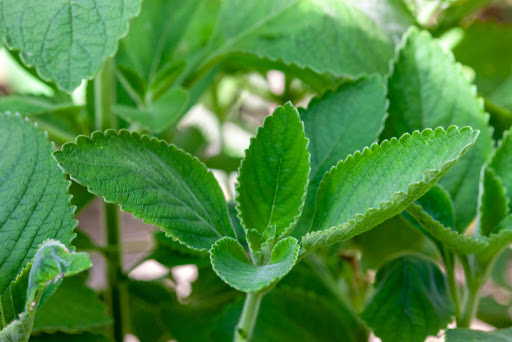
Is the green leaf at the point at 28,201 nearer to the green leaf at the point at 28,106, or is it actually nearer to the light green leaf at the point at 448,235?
the green leaf at the point at 28,106

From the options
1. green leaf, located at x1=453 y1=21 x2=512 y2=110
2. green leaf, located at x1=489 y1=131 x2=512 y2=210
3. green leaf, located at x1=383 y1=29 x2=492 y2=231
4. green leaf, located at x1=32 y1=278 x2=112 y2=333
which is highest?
green leaf, located at x1=453 y1=21 x2=512 y2=110

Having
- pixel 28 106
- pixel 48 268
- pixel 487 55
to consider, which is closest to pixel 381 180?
pixel 48 268

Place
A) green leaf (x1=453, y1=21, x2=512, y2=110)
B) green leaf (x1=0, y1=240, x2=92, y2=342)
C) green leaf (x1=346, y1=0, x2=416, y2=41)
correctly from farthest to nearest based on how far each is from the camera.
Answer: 1. green leaf (x1=453, y1=21, x2=512, y2=110)
2. green leaf (x1=346, y1=0, x2=416, y2=41)
3. green leaf (x1=0, y1=240, x2=92, y2=342)

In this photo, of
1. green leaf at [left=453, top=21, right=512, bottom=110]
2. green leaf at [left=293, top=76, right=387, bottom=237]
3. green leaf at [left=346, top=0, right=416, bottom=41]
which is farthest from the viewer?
A: green leaf at [left=453, top=21, right=512, bottom=110]

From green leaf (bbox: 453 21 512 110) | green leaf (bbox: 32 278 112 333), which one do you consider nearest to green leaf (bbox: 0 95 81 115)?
green leaf (bbox: 32 278 112 333)

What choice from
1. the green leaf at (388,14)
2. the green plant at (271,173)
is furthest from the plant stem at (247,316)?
the green leaf at (388,14)

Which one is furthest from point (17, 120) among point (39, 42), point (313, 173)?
point (313, 173)

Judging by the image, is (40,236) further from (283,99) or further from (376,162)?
(283,99)

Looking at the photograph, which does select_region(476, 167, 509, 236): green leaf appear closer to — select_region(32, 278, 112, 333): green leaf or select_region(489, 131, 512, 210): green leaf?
select_region(489, 131, 512, 210): green leaf

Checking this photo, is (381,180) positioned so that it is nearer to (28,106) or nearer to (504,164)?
(504,164)
